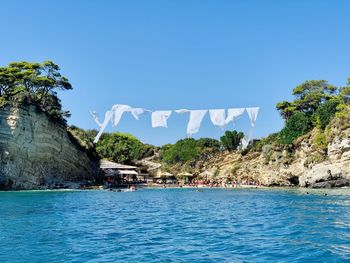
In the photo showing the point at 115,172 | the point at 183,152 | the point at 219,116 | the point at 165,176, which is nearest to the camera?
the point at 219,116

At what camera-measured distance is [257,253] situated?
10484 mm

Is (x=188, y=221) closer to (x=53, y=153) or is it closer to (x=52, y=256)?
(x=52, y=256)

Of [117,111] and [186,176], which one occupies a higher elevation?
[117,111]

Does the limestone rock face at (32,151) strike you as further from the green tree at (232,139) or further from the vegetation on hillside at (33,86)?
the green tree at (232,139)

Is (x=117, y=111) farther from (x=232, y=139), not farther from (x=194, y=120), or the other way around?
(x=232, y=139)

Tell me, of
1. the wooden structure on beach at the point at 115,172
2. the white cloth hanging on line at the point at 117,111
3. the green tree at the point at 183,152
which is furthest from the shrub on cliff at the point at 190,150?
the white cloth hanging on line at the point at 117,111

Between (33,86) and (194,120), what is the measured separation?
18.5m

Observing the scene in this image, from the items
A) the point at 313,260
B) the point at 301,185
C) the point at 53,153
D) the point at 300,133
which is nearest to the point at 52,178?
the point at 53,153

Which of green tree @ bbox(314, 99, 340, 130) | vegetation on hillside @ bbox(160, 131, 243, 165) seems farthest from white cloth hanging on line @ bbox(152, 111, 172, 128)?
vegetation on hillside @ bbox(160, 131, 243, 165)

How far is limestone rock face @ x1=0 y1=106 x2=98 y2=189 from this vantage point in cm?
4025

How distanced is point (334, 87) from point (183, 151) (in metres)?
29.2

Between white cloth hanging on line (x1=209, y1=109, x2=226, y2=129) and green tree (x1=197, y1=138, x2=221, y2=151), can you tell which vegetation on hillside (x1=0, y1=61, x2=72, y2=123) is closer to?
white cloth hanging on line (x1=209, y1=109, x2=226, y2=129)

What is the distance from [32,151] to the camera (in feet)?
137

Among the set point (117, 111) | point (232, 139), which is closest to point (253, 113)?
point (117, 111)
